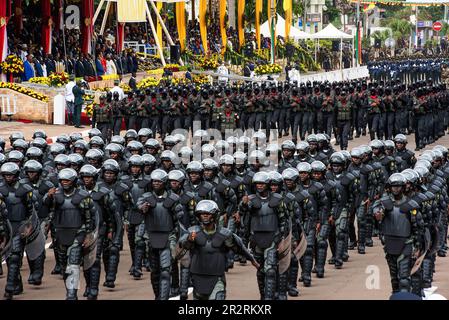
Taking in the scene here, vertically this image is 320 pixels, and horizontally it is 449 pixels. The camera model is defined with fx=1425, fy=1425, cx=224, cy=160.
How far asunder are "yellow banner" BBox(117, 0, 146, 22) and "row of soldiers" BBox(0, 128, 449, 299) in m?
31.4

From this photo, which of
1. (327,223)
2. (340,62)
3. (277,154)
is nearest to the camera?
(327,223)

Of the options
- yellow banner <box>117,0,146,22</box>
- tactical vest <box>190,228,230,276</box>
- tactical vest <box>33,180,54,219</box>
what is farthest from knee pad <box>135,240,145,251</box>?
yellow banner <box>117,0,146,22</box>

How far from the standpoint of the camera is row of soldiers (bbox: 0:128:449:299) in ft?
57.7

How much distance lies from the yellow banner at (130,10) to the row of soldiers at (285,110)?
13.9 m

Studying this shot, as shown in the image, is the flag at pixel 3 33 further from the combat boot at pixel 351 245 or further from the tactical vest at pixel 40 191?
the tactical vest at pixel 40 191

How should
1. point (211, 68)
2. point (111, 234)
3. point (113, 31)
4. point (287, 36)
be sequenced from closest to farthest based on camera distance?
point (111, 234) < point (211, 68) < point (113, 31) < point (287, 36)

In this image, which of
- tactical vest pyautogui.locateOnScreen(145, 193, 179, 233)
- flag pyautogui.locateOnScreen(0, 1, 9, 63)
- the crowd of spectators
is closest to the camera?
tactical vest pyautogui.locateOnScreen(145, 193, 179, 233)

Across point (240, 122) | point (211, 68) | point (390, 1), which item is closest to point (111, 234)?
point (240, 122)

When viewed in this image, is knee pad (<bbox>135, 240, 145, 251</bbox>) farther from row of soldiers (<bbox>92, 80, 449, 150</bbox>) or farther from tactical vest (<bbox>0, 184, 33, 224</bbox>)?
row of soldiers (<bbox>92, 80, 449, 150</bbox>)

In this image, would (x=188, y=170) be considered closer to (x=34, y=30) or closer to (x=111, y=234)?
(x=111, y=234)

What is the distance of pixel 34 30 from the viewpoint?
53469 millimetres

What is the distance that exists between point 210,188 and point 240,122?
20.6 metres

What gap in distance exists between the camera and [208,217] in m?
15.8
